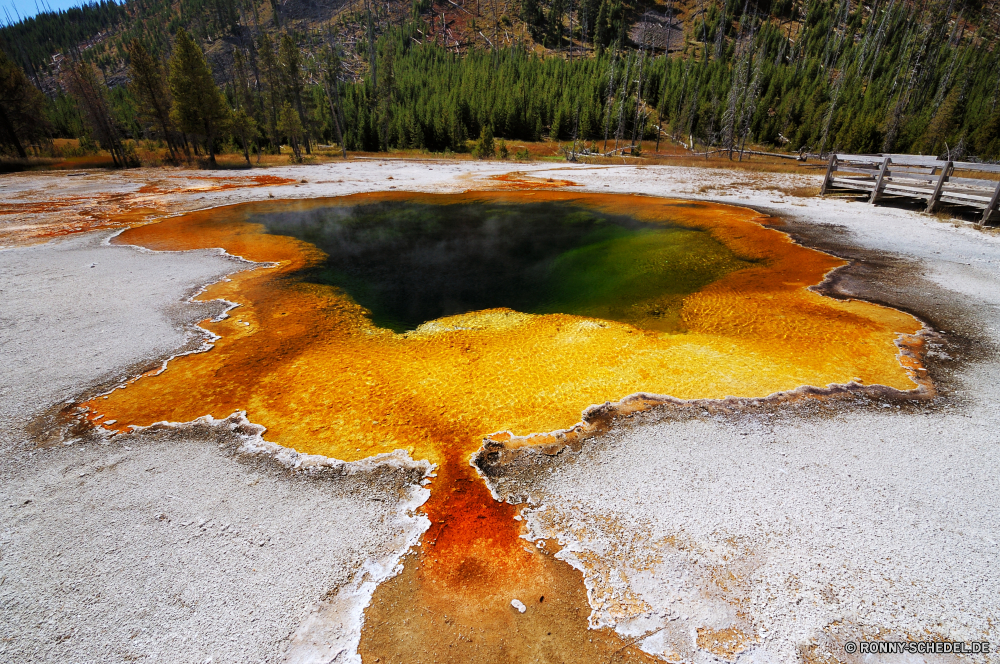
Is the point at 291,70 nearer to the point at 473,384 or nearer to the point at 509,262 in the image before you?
the point at 509,262

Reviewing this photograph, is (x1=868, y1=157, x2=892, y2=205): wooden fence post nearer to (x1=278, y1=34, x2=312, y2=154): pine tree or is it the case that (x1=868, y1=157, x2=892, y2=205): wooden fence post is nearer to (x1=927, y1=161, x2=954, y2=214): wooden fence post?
(x1=927, y1=161, x2=954, y2=214): wooden fence post

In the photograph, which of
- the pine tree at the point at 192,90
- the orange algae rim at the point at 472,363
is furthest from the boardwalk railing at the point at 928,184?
the pine tree at the point at 192,90

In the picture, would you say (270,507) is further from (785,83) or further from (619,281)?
(785,83)

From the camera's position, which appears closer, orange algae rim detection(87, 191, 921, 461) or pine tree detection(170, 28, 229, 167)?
orange algae rim detection(87, 191, 921, 461)

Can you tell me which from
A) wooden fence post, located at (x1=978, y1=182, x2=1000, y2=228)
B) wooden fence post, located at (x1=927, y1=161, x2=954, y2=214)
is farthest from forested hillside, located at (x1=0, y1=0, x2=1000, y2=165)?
wooden fence post, located at (x1=978, y1=182, x2=1000, y2=228)

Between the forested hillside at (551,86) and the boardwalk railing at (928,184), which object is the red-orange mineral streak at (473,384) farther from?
the forested hillside at (551,86)
